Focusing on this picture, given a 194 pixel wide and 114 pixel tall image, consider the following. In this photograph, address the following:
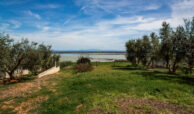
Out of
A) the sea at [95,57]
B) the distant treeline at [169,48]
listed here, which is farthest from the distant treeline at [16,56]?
the distant treeline at [169,48]

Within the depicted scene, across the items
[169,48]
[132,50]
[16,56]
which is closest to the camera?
[16,56]

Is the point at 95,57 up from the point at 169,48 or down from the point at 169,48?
down

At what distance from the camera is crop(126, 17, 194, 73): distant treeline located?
1345 cm

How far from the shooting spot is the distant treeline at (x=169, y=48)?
529 inches

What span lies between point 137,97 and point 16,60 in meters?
13.8

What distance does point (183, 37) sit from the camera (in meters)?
14.5

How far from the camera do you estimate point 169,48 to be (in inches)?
677

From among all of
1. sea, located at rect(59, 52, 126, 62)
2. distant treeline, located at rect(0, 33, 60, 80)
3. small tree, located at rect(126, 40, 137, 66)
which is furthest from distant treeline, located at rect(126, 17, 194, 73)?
distant treeline, located at rect(0, 33, 60, 80)

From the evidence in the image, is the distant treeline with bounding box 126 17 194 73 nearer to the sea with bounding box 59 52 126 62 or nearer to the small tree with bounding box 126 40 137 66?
the small tree with bounding box 126 40 137 66

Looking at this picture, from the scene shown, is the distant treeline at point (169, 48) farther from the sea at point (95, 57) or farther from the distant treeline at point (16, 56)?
the distant treeline at point (16, 56)

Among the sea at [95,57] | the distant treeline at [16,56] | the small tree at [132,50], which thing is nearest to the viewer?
the distant treeline at [16,56]

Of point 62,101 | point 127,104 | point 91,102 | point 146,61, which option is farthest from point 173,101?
point 146,61

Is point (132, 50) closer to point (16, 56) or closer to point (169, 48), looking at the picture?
point (169, 48)

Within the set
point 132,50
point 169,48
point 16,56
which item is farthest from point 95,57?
point 16,56
